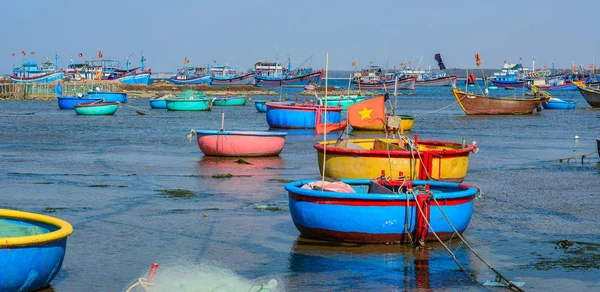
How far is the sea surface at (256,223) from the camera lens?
9305 millimetres

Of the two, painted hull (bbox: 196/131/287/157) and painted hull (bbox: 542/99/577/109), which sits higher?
painted hull (bbox: 196/131/287/157)

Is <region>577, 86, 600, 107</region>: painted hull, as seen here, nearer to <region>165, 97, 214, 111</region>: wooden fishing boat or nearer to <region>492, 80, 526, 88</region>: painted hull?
<region>165, 97, 214, 111</region>: wooden fishing boat

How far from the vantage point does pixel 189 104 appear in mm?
53750

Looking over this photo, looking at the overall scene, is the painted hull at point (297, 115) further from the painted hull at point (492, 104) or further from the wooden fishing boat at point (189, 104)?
the wooden fishing boat at point (189, 104)

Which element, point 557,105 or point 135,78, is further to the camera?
point 135,78

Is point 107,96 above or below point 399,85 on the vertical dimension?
above

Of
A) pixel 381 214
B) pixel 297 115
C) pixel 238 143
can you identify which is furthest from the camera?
pixel 297 115

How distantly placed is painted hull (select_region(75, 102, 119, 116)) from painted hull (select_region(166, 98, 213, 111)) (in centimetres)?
594

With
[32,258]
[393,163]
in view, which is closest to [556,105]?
[393,163]

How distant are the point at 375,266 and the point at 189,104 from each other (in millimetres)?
44779

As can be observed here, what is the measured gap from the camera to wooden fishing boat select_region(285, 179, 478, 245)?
1039 centimetres

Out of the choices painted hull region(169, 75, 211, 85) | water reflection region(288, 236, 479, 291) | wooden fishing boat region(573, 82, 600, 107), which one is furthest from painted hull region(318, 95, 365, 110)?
painted hull region(169, 75, 211, 85)

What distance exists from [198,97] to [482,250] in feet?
151

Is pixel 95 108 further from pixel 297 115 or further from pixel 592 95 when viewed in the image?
pixel 592 95
